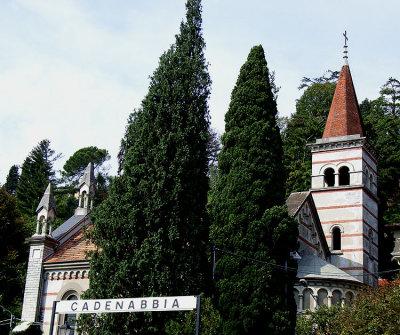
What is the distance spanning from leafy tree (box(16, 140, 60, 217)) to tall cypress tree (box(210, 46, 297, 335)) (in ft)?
123

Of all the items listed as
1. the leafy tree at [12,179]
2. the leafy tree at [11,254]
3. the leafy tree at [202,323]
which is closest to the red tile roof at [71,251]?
the leafy tree at [11,254]

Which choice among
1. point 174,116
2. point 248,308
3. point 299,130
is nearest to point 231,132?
point 174,116

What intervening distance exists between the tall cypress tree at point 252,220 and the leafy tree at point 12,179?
57.5 metres

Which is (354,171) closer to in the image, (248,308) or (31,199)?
(248,308)

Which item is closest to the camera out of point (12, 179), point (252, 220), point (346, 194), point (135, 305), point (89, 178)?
point (135, 305)

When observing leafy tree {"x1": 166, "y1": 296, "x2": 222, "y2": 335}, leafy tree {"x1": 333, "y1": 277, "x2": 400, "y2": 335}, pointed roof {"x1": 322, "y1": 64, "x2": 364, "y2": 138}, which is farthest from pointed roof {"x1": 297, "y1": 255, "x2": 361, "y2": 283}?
leafy tree {"x1": 166, "y1": 296, "x2": 222, "y2": 335}

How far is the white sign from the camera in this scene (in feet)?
45.3

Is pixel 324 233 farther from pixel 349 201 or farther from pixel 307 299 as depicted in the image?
pixel 307 299

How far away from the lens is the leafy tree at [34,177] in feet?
194

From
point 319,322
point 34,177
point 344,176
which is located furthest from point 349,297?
point 34,177

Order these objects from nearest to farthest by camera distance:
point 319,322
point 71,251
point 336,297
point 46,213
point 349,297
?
1. point 319,322
2. point 71,251
3. point 46,213
4. point 336,297
5. point 349,297

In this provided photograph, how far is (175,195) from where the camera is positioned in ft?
63.1

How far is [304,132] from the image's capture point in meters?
53.1

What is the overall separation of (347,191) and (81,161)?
52.4 meters
